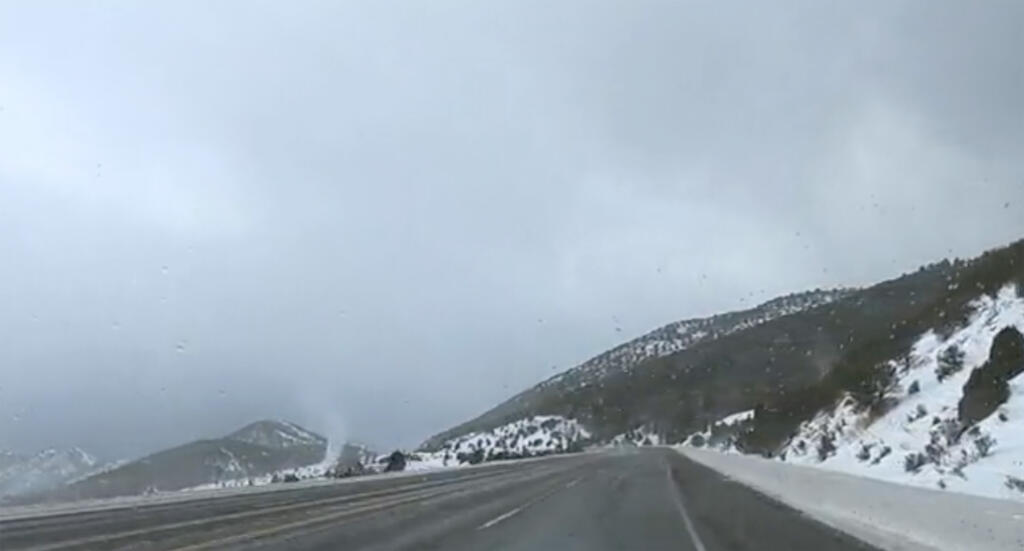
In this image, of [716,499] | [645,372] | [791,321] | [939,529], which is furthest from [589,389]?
[939,529]

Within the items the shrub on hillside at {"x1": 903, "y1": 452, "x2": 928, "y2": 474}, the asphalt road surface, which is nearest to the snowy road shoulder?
the asphalt road surface

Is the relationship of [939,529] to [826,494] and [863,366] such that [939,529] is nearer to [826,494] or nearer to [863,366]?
[826,494]

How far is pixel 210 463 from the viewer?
125 feet

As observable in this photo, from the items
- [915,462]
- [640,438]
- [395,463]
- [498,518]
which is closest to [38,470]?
[498,518]

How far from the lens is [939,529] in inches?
623

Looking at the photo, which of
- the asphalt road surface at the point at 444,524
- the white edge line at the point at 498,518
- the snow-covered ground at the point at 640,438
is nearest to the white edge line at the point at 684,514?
the asphalt road surface at the point at 444,524

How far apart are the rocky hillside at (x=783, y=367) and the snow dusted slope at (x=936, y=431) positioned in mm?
970

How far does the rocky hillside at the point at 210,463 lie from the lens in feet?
107

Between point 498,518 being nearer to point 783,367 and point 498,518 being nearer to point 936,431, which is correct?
point 936,431

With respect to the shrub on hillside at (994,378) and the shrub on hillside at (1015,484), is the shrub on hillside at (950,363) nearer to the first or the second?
the shrub on hillside at (994,378)

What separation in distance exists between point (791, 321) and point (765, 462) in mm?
87376

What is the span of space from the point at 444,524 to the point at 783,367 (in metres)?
85.7

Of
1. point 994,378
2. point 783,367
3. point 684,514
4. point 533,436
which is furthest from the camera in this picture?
point 533,436

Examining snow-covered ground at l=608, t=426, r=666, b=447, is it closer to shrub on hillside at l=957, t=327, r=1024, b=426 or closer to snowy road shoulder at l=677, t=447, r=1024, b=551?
shrub on hillside at l=957, t=327, r=1024, b=426
